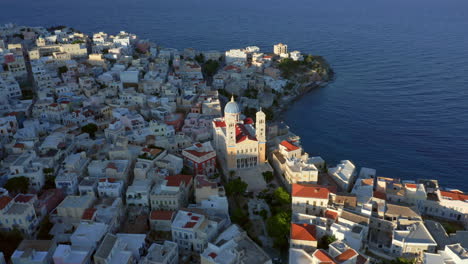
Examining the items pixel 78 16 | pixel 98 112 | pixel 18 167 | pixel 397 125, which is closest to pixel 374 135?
pixel 397 125

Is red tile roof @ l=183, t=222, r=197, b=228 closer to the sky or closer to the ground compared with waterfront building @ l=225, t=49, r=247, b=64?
closer to the ground

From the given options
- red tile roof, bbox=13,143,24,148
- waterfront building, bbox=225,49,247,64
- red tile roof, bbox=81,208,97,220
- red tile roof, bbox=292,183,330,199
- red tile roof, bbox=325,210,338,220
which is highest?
waterfront building, bbox=225,49,247,64

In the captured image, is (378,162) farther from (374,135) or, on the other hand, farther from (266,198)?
(266,198)

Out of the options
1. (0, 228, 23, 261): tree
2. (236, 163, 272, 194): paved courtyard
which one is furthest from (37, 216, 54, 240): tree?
(236, 163, 272, 194): paved courtyard

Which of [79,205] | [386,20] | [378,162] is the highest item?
[386,20]

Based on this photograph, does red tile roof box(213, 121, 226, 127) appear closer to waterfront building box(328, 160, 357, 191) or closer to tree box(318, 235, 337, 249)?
waterfront building box(328, 160, 357, 191)

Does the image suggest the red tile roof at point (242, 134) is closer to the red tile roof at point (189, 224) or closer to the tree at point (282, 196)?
the tree at point (282, 196)
